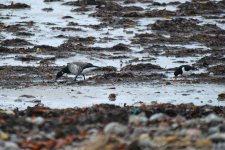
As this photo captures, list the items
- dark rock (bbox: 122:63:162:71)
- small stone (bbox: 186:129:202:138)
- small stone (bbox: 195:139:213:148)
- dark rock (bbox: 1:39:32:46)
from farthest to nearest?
dark rock (bbox: 1:39:32:46)
dark rock (bbox: 122:63:162:71)
small stone (bbox: 186:129:202:138)
small stone (bbox: 195:139:213:148)

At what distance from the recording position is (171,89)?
17.6 meters

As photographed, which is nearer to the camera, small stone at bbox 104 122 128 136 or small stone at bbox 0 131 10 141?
small stone at bbox 104 122 128 136

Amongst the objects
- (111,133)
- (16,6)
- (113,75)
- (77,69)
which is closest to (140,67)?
(113,75)

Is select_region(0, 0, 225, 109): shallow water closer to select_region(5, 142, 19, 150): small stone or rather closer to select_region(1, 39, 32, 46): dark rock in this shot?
select_region(1, 39, 32, 46): dark rock

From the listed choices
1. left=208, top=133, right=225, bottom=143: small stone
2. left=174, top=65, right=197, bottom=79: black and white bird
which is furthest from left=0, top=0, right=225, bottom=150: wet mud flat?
left=174, top=65, right=197, bottom=79: black and white bird

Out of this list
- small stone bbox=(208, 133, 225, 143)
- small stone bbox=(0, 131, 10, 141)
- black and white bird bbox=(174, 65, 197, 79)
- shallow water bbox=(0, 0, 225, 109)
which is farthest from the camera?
black and white bird bbox=(174, 65, 197, 79)

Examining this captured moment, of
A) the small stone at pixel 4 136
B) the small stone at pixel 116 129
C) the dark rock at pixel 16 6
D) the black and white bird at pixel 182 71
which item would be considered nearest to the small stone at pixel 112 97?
the black and white bird at pixel 182 71

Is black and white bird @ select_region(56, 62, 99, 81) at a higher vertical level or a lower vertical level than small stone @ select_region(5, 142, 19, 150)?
lower

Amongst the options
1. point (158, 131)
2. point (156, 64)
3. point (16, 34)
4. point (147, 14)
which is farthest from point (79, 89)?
point (147, 14)

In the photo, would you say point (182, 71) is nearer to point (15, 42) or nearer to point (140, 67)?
point (140, 67)

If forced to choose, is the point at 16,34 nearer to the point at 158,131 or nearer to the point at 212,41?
the point at 212,41

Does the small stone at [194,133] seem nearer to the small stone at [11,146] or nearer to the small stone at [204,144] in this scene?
the small stone at [204,144]

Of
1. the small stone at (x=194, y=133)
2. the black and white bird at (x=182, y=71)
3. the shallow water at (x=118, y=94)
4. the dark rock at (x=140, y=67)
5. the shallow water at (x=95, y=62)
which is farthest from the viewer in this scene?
the dark rock at (x=140, y=67)

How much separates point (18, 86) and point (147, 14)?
1738 centimetres
